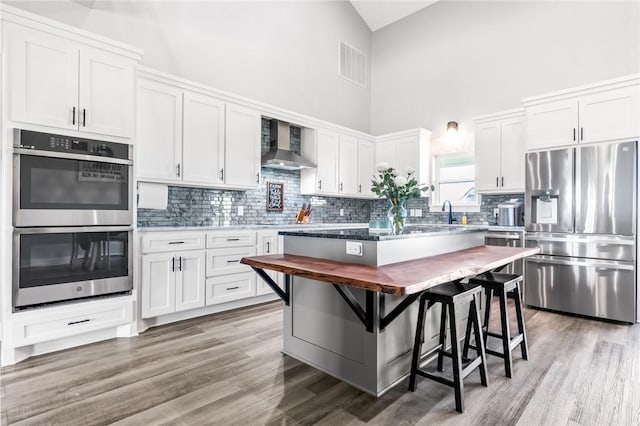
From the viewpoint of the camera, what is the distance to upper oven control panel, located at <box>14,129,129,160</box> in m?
2.50

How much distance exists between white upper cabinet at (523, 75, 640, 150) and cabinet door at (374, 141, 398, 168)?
7.31ft

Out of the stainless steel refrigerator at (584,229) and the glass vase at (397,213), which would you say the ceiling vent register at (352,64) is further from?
the glass vase at (397,213)

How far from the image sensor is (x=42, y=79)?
8.45ft

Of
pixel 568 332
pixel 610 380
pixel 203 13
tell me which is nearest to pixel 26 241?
pixel 203 13

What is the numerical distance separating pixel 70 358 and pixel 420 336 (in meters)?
2.51

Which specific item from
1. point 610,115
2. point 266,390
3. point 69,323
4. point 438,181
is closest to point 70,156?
point 69,323

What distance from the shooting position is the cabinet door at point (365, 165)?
6023 millimetres

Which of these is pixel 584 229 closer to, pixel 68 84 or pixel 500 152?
pixel 500 152

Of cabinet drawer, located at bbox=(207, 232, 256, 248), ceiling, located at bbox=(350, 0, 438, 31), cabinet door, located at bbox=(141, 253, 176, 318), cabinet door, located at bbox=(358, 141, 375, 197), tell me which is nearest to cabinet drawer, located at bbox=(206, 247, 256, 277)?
cabinet drawer, located at bbox=(207, 232, 256, 248)

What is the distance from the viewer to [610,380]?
222cm

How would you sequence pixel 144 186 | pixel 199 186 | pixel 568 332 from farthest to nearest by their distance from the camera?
1. pixel 199 186
2. pixel 144 186
3. pixel 568 332

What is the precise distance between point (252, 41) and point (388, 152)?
284 centimetres

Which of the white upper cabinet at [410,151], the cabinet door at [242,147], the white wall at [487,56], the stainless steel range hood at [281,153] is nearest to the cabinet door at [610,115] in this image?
the white wall at [487,56]

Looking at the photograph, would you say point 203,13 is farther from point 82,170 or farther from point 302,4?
point 82,170
